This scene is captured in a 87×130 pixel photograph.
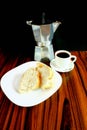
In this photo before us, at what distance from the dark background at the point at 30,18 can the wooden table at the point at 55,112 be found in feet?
1.03

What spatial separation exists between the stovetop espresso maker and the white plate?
0.45 ft

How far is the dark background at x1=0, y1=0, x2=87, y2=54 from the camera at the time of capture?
2.99 ft

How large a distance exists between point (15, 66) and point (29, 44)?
0.49 feet

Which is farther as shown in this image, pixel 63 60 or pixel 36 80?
pixel 63 60

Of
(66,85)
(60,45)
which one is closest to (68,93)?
(66,85)

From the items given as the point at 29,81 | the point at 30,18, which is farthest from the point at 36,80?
the point at 30,18

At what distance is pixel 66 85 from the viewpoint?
2.33 feet

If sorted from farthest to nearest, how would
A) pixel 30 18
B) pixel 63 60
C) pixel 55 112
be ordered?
pixel 30 18, pixel 63 60, pixel 55 112

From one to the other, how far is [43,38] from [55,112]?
35cm

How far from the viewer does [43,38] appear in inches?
32.5

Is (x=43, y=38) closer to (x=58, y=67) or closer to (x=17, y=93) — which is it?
(x=58, y=67)

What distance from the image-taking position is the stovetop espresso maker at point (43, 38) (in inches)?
31.0

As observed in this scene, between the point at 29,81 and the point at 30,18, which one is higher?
the point at 30,18

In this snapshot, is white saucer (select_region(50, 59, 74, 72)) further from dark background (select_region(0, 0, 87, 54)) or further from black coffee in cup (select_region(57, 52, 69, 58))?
dark background (select_region(0, 0, 87, 54))
